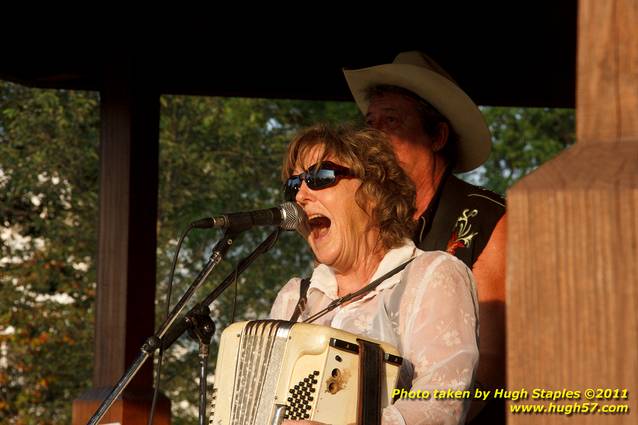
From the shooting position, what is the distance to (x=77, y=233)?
1286 cm

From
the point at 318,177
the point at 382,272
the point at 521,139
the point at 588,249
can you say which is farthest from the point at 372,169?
the point at 521,139

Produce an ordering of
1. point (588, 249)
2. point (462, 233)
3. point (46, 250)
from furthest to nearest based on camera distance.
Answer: point (46, 250) → point (462, 233) → point (588, 249)

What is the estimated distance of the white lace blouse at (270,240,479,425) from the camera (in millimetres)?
2672

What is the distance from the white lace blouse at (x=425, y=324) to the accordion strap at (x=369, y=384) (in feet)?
0.16

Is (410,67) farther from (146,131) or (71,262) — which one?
(71,262)

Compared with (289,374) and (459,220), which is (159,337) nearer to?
(289,374)

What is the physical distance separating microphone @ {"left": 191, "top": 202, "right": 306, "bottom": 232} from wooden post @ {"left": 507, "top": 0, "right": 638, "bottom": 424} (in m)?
1.79

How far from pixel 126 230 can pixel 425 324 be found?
249 cm

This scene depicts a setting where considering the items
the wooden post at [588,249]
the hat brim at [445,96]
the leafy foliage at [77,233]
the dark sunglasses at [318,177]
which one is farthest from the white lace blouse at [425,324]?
the leafy foliage at [77,233]

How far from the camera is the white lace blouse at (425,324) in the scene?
2672mm

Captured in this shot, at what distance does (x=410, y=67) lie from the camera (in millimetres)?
4121

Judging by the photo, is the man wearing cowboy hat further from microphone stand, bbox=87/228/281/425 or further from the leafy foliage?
the leafy foliage

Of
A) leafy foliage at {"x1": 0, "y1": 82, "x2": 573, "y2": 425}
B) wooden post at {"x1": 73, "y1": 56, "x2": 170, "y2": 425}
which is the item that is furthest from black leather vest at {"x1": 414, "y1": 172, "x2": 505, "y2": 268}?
leafy foliage at {"x1": 0, "y1": 82, "x2": 573, "y2": 425}

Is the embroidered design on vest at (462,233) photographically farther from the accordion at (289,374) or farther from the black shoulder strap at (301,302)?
the accordion at (289,374)
